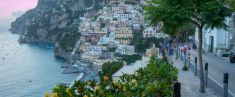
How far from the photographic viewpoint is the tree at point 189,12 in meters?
9.89

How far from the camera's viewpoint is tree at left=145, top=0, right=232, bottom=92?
9891 mm

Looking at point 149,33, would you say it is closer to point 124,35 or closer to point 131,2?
point 124,35

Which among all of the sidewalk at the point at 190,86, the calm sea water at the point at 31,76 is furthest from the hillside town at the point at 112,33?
the sidewalk at the point at 190,86

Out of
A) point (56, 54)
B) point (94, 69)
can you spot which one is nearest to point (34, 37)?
point (56, 54)

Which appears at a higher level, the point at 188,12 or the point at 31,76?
the point at 188,12

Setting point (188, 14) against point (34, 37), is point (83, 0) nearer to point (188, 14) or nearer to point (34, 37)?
point (34, 37)

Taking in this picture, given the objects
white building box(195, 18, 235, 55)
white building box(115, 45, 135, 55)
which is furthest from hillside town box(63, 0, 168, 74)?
white building box(195, 18, 235, 55)

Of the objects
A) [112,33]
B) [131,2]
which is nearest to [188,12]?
[112,33]

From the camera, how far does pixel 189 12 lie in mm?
10070

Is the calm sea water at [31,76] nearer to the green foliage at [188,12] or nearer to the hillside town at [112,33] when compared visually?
the hillside town at [112,33]

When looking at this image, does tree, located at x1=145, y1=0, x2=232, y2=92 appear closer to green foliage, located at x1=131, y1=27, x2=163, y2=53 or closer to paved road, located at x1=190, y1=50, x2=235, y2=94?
paved road, located at x1=190, y1=50, x2=235, y2=94

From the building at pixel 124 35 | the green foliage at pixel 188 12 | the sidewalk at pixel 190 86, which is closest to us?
the green foliage at pixel 188 12

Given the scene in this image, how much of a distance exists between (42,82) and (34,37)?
109120 mm

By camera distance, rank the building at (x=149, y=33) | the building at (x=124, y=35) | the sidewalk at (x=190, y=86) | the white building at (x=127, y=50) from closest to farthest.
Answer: the sidewalk at (x=190, y=86), the white building at (x=127, y=50), the building at (x=149, y=33), the building at (x=124, y=35)
